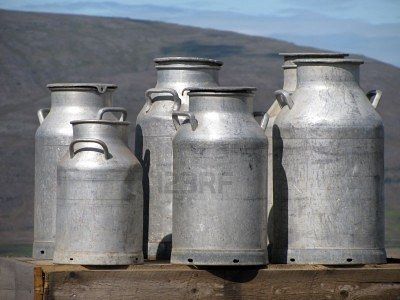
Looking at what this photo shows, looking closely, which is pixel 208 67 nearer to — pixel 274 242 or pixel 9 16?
pixel 274 242

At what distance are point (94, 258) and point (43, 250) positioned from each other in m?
0.84

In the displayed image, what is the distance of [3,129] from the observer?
21984 millimetres

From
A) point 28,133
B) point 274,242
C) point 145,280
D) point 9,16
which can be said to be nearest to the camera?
point 145,280

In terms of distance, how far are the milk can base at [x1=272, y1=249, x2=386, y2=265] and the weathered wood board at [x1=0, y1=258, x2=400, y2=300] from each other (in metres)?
0.04

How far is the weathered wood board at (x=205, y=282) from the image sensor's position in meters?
6.17

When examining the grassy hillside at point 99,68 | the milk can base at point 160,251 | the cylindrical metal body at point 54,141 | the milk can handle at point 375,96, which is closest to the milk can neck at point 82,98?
the cylindrical metal body at point 54,141

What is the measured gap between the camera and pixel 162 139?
278 inches

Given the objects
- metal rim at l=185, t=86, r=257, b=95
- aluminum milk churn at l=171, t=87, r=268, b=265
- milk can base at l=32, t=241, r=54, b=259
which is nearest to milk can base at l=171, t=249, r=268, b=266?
aluminum milk churn at l=171, t=87, r=268, b=265

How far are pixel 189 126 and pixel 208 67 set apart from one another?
87 centimetres

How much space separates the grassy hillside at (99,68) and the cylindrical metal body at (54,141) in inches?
467

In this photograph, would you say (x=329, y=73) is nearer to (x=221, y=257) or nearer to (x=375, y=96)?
(x=375, y=96)

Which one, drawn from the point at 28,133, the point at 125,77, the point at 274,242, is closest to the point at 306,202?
the point at 274,242

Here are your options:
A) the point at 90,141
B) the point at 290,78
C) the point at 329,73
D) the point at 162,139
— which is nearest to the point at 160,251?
the point at 162,139

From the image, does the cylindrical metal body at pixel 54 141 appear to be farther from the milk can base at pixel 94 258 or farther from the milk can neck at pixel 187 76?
the milk can base at pixel 94 258
